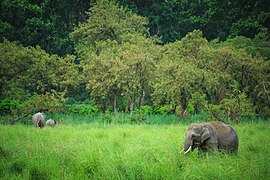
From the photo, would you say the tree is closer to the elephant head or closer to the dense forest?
the dense forest

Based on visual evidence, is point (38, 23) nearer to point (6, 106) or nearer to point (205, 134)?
point (6, 106)

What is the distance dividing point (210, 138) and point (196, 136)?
415 mm

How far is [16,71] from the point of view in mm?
16594

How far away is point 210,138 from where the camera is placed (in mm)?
6262

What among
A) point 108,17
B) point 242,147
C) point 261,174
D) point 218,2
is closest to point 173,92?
point 242,147

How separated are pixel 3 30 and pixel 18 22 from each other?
2647 mm

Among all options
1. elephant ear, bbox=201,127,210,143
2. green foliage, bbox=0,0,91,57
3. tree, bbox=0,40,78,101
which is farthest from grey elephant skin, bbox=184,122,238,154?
green foliage, bbox=0,0,91,57

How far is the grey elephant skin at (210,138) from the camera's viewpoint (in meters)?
6.03

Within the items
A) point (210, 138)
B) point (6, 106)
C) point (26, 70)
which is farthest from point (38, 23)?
point (210, 138)

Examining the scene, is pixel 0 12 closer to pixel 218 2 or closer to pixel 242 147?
pixel 218 2

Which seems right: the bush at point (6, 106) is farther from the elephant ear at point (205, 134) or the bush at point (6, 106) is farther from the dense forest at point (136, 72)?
the elephant ear at point (205, 134)

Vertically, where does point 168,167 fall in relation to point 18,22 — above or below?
below

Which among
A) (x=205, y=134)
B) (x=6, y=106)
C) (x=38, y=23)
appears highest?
(x=38, y=23)

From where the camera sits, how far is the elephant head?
5.95m
